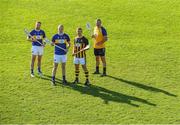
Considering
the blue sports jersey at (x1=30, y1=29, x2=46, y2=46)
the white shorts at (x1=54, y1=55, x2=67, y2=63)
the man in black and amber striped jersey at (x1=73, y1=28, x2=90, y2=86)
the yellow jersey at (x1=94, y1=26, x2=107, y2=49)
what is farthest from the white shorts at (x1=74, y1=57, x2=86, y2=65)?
the blue sports jersey at (x1=30, y1=29, x2=46, y2=46)

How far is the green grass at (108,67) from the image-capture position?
16.8 m

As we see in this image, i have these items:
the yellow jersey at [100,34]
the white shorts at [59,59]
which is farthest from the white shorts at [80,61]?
the yellow jersey at [100,34]

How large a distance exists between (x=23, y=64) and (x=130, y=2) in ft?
39.0

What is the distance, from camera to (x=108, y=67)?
21.6 meters

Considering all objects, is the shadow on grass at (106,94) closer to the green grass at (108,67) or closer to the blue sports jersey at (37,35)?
the green grass at (108,67)

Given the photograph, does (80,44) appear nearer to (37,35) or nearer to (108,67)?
(37,35)

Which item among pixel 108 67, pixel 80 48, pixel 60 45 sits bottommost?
pixel 108 67

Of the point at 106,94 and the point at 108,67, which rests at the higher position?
the point at 108,67

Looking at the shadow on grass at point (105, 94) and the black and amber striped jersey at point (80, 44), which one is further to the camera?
the black and amber striped jersey at point (80, 44)

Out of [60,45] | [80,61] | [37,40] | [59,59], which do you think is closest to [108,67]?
[80,61]

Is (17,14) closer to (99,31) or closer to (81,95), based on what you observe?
(99,31)

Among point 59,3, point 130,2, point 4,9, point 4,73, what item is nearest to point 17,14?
point 4,9

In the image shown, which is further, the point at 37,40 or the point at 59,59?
the point at 37,40

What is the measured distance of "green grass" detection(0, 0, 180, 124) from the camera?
16.8 metres
